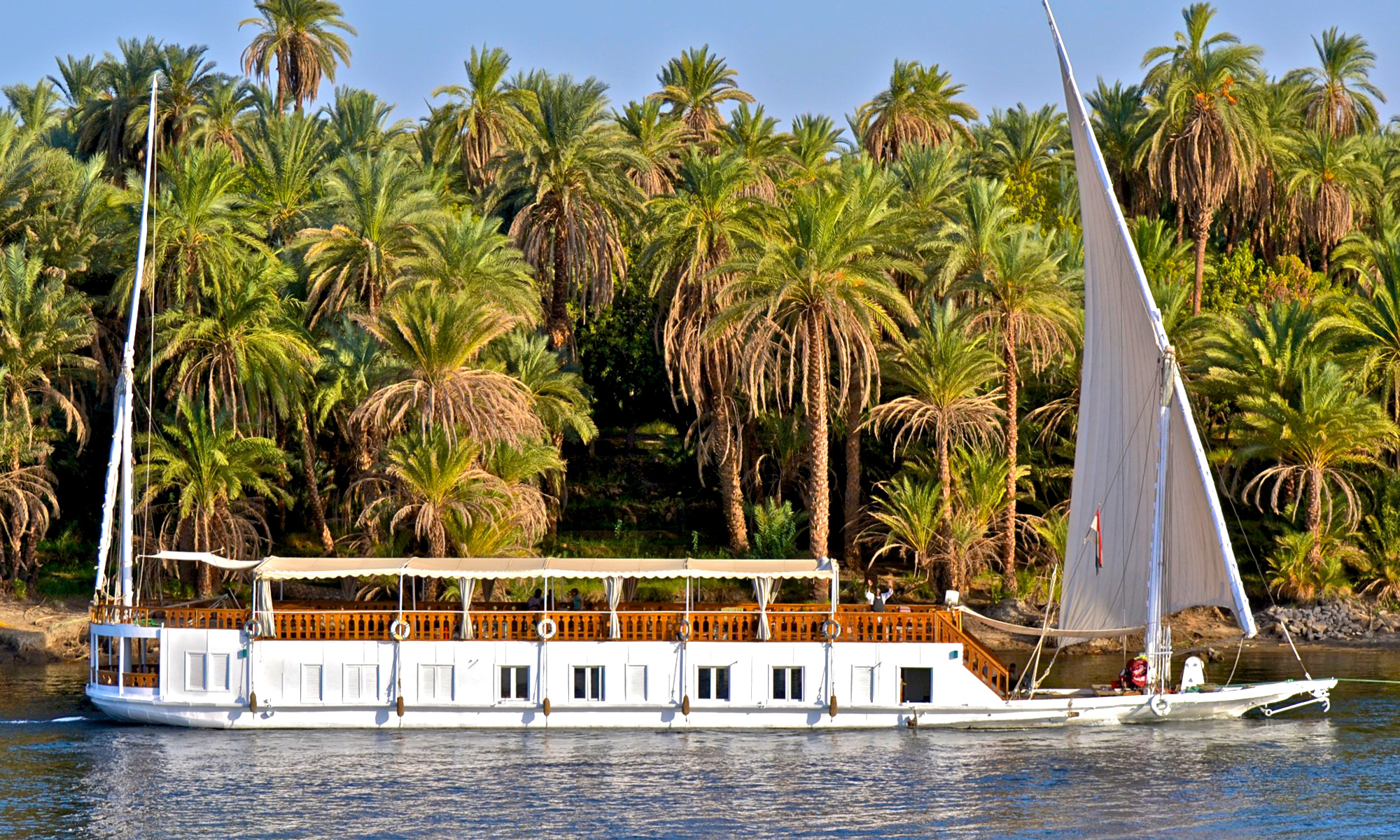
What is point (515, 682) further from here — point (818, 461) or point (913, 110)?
point (913, 110)

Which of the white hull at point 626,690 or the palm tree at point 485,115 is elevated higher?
the palm tree at point 485,115

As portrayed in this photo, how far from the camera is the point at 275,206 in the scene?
69750mm

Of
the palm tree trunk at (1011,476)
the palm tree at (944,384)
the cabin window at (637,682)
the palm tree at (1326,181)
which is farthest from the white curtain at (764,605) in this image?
the palm tree at (1326,181)

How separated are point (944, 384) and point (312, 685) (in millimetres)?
27874

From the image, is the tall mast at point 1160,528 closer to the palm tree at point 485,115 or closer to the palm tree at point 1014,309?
the palm tree at point 1014,309

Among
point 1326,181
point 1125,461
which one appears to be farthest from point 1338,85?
point 1125,461

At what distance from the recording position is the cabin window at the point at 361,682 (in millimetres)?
40438

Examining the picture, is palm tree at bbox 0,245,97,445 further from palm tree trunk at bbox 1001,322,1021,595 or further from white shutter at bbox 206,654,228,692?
palm tree trunk at bbox 1001,322,1021,595

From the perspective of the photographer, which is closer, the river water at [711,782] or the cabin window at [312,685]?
the river water at [711,782]

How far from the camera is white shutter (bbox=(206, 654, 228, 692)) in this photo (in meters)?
40.8

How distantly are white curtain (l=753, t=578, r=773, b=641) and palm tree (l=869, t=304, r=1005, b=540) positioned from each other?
61.1ft

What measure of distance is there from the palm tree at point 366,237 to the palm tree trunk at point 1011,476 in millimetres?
22621

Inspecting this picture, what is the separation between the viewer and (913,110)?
8362cm

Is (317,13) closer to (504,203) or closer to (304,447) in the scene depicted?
(504,203)
